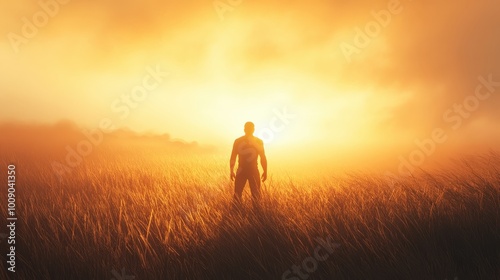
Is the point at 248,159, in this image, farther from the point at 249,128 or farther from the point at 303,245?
the point at 303,245

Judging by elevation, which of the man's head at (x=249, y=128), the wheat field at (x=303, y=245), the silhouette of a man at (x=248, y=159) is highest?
the man's head at (x=249, y=128)

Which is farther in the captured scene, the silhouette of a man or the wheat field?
the silhouette of a man

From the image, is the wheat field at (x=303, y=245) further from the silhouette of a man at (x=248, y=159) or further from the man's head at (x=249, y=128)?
the man's head at (x=249, y=128)

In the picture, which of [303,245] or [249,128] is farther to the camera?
[249,128]

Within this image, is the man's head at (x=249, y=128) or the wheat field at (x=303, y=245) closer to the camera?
the wheat field at (x=303, y=245)

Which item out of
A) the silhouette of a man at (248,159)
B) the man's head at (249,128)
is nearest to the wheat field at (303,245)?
the silhouette of a man at (248,159)

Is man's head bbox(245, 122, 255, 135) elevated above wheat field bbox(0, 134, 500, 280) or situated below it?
above

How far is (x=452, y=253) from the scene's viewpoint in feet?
7.15

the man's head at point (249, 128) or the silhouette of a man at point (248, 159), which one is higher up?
the man's head at point (249, 128)

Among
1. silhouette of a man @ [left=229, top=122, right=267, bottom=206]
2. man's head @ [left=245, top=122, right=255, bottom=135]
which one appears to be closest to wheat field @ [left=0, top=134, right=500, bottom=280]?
silhouette of a man @ [left=229, top=122, right=267, bottom=206]

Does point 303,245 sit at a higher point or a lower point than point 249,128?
lower

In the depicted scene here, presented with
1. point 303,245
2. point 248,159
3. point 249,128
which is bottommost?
point 303,245

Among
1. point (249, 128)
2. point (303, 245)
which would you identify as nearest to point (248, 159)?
point (249, 128)

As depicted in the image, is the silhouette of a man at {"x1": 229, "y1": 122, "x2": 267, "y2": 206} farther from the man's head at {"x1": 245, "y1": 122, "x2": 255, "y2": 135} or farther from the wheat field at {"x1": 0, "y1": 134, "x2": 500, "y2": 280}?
the wheat field at {"x1": 0, "y1": 134, "x2": 500, "y2": 280}
